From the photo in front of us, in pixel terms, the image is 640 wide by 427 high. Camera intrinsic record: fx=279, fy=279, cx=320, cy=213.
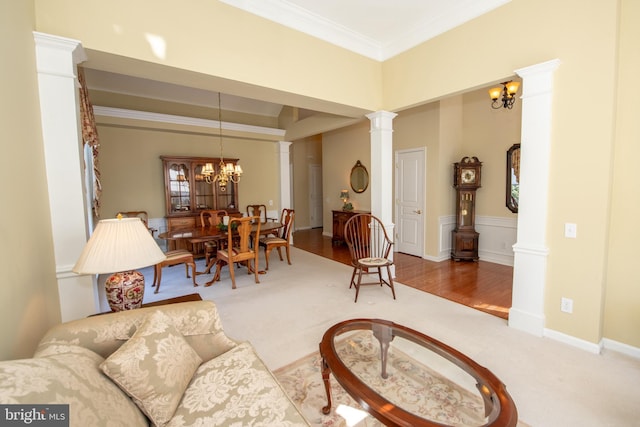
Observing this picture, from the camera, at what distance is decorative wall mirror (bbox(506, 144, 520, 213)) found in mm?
4727

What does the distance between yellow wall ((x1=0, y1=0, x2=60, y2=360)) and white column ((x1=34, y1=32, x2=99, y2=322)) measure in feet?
0.21

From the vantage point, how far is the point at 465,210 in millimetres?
5160

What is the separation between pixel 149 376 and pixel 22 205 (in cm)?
120

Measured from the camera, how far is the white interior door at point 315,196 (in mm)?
9297

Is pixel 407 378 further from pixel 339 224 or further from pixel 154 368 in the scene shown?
pixel 339 224

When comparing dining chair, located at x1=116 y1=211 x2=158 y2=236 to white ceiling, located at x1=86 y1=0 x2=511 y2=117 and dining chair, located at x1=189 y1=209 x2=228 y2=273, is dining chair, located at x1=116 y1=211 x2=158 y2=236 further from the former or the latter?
white ceiling, located at x1=86 y1=0 x2=511 y2=117

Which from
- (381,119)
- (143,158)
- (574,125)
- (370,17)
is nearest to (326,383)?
(574,125)

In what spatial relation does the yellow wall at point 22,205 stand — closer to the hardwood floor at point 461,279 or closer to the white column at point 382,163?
the hardwood floor at point 461,279

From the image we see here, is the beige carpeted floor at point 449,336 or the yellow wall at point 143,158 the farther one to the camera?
the yellow wall at point 143,158

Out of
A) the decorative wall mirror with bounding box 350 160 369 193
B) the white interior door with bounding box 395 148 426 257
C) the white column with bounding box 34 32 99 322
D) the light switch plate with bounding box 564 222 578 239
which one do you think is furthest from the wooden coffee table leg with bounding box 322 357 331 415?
the decorative wall mirror with bounding box 350 160 369 193

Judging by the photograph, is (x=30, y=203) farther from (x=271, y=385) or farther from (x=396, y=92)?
(x=396, y=92)

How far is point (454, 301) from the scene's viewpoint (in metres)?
3.40

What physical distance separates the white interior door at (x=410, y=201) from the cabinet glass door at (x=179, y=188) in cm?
435

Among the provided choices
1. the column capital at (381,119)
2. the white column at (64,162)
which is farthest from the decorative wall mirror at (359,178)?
the white column at (64,162)
